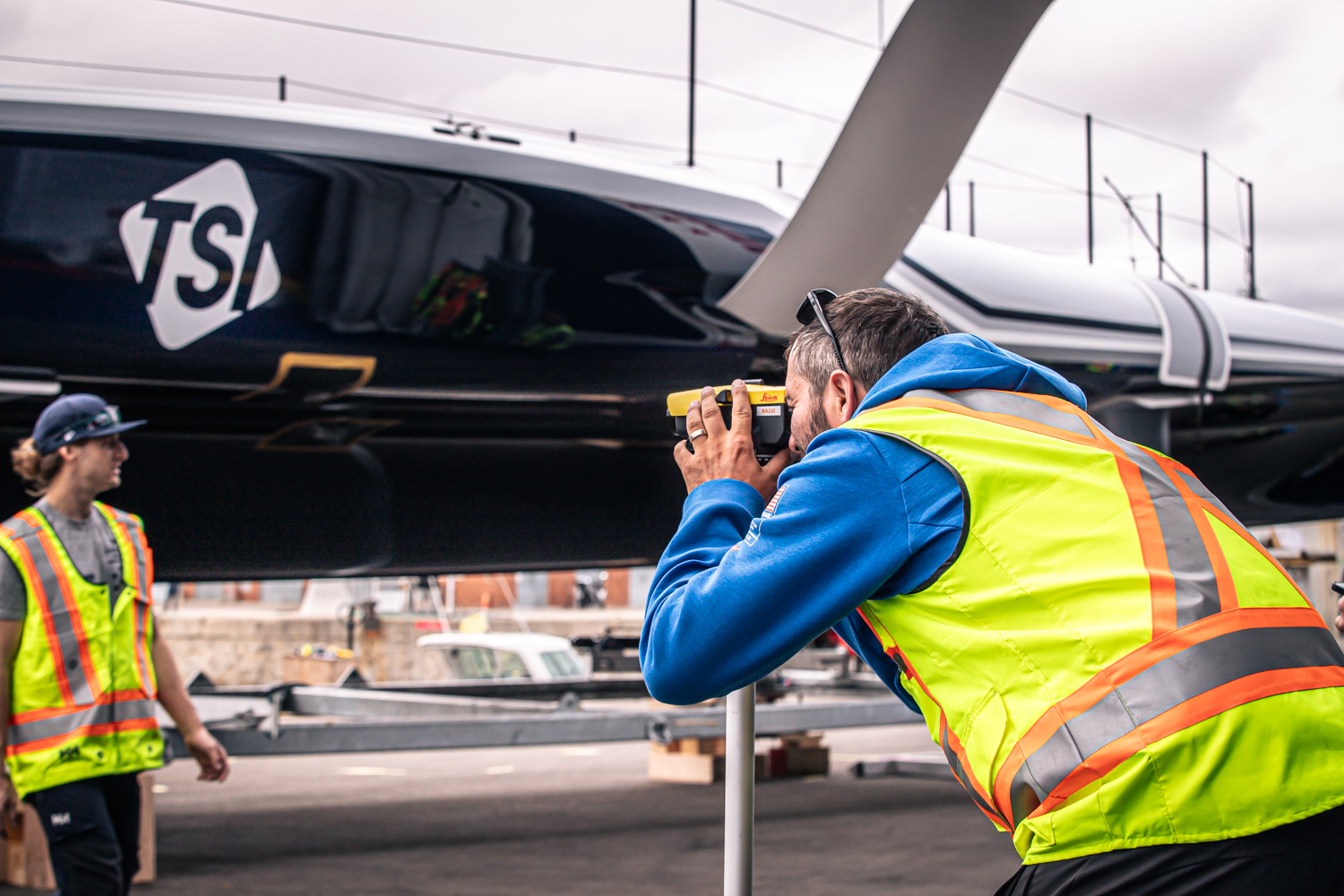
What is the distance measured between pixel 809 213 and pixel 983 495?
174 cm

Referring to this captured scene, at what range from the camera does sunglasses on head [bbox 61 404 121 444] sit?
2.38 meters

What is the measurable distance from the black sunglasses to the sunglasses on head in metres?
1.76

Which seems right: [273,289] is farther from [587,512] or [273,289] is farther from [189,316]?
[587,512]

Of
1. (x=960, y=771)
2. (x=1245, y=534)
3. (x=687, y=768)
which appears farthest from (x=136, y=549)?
(x=687, y=768)

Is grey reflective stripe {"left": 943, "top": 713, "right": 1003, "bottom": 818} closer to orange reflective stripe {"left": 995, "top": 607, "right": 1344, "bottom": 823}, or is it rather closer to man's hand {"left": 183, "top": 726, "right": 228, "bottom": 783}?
orange reflective stripe {"left": 995, "top": 607, "right": 1344, "bottom": 823}

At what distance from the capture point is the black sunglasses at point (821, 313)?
116 cm

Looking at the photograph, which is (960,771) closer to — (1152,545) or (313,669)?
(1152,545)

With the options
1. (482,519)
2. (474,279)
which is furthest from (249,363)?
(482,519)

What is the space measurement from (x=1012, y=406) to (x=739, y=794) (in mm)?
864

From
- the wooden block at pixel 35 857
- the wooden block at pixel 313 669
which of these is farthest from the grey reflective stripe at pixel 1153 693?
the wooden block at pixel 313 669

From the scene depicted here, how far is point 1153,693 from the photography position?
0.88 meters

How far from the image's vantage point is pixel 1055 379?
3.70ft

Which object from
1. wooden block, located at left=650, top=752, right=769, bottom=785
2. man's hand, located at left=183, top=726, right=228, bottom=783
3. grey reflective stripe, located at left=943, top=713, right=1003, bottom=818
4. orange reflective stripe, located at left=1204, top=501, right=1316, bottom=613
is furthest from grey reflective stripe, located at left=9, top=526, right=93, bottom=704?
wooden block, located at left=650, top=752, right=769, bottom=785

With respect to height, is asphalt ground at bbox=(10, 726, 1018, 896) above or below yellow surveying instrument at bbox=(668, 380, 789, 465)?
below
